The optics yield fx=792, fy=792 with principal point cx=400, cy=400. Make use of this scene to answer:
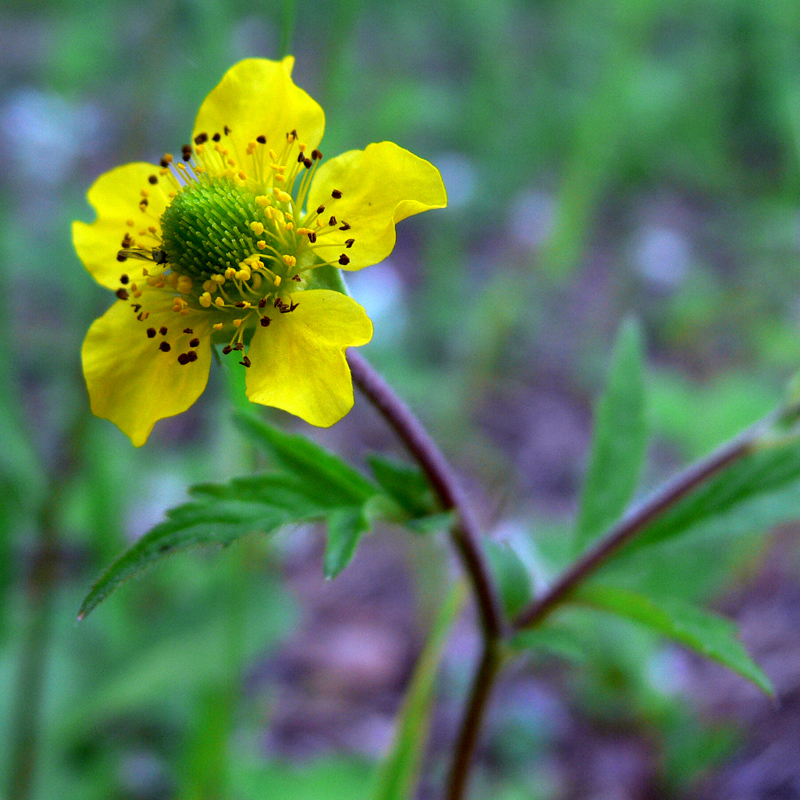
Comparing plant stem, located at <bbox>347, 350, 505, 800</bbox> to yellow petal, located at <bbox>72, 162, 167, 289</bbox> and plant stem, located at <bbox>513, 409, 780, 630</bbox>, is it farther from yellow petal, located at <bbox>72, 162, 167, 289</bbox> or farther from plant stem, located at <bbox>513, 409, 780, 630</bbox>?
yellow petal, located at <bbox>72, 162, 167, 289</bbox>

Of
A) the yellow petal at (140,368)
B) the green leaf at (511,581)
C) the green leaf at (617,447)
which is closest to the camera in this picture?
the yellow petal at (140,368)

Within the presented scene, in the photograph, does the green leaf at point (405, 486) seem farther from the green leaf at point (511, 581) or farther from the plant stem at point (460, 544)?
the green leaf at point (511, 581)

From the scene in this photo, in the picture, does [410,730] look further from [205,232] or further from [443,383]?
[443,383]

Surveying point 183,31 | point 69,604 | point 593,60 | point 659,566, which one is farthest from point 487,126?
point 69,604

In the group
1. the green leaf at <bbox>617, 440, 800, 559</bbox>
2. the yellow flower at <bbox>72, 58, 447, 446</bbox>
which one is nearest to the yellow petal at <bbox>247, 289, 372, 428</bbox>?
the yellow flower at <bbox>72, 58, 447, 446</bbox>

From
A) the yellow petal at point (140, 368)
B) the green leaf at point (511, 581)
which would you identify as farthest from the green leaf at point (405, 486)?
the yellow petal at point (140, 368)

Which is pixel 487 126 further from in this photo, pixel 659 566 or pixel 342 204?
pixel 342 204
